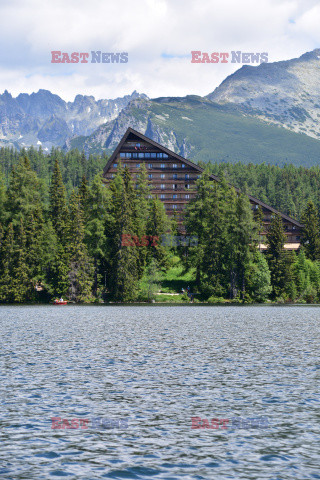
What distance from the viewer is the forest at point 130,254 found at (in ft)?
325

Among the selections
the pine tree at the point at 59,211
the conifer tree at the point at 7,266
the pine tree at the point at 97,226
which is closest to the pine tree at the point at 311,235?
the pine tree at the point at 97,226

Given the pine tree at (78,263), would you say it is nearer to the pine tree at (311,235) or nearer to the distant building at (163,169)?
the distant building at (163,169)

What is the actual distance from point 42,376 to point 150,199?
102566 mm

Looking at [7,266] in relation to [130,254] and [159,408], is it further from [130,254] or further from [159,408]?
[159,408]

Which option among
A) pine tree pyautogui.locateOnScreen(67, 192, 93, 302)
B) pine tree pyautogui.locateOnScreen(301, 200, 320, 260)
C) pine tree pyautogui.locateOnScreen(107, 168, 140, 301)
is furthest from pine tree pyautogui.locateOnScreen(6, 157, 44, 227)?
pine tree pyautogui.locateOnScreen(301, 200, 320, 260)

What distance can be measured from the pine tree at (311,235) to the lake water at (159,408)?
3306 inches

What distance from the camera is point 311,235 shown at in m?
127

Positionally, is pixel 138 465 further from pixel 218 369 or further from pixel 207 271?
pixel 207 271

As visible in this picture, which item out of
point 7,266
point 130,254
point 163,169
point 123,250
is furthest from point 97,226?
point 163,169

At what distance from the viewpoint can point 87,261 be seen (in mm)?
99438

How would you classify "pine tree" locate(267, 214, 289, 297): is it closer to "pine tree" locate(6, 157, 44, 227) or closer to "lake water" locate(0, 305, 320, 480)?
"pine tree" locate(6, 157, 44, 227)

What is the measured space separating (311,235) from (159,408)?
367ft

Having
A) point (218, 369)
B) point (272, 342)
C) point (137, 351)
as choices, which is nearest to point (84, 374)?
point (218, 369)

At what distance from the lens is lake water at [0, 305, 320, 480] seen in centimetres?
1398
